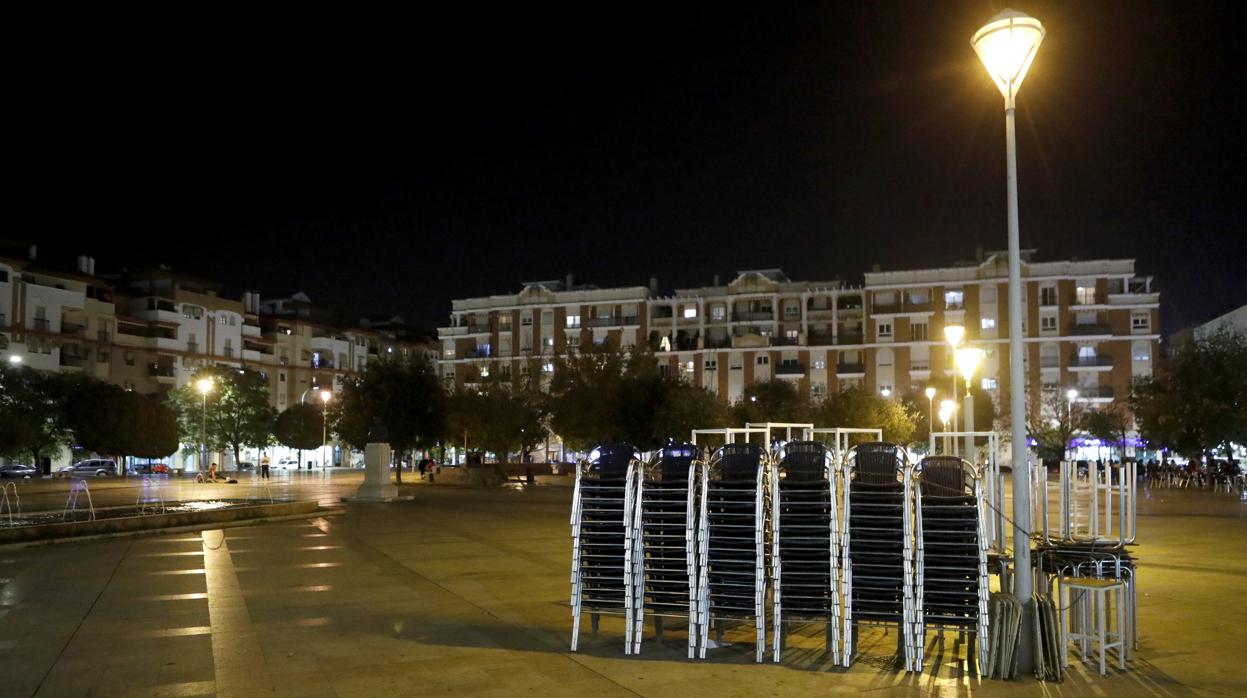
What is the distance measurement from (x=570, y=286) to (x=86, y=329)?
148 feet

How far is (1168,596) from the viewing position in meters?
12.2

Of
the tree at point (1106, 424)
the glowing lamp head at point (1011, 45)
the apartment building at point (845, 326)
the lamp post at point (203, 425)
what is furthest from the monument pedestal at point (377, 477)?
the tree at point (1106, 424)

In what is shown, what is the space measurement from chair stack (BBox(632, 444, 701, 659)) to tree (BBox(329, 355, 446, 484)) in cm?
4014

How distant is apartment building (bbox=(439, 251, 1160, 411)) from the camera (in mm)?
77562

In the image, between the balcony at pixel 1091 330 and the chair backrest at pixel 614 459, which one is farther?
the balcony at pixel 1091 330

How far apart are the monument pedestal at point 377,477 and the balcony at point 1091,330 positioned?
64771mm

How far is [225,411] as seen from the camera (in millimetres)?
76250

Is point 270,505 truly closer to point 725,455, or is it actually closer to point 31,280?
point 725,455

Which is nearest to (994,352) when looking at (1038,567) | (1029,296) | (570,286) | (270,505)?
(1029,296)

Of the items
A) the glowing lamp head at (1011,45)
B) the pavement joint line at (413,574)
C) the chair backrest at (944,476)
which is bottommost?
the pavement joint line at (413,574)

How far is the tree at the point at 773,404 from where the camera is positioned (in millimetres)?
56406

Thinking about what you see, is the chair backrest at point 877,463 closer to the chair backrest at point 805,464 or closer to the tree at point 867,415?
the chair backrest at point 805,464

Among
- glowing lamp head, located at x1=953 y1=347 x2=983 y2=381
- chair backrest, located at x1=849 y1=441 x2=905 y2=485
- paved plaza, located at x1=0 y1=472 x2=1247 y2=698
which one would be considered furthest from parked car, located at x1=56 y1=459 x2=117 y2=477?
chair backrest, located at x1=849 y1=441 x2=905 y2=485

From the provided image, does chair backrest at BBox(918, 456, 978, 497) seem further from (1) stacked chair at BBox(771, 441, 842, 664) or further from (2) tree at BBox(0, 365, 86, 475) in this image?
(2) tree at BBox(0, 365, 86, 475)
